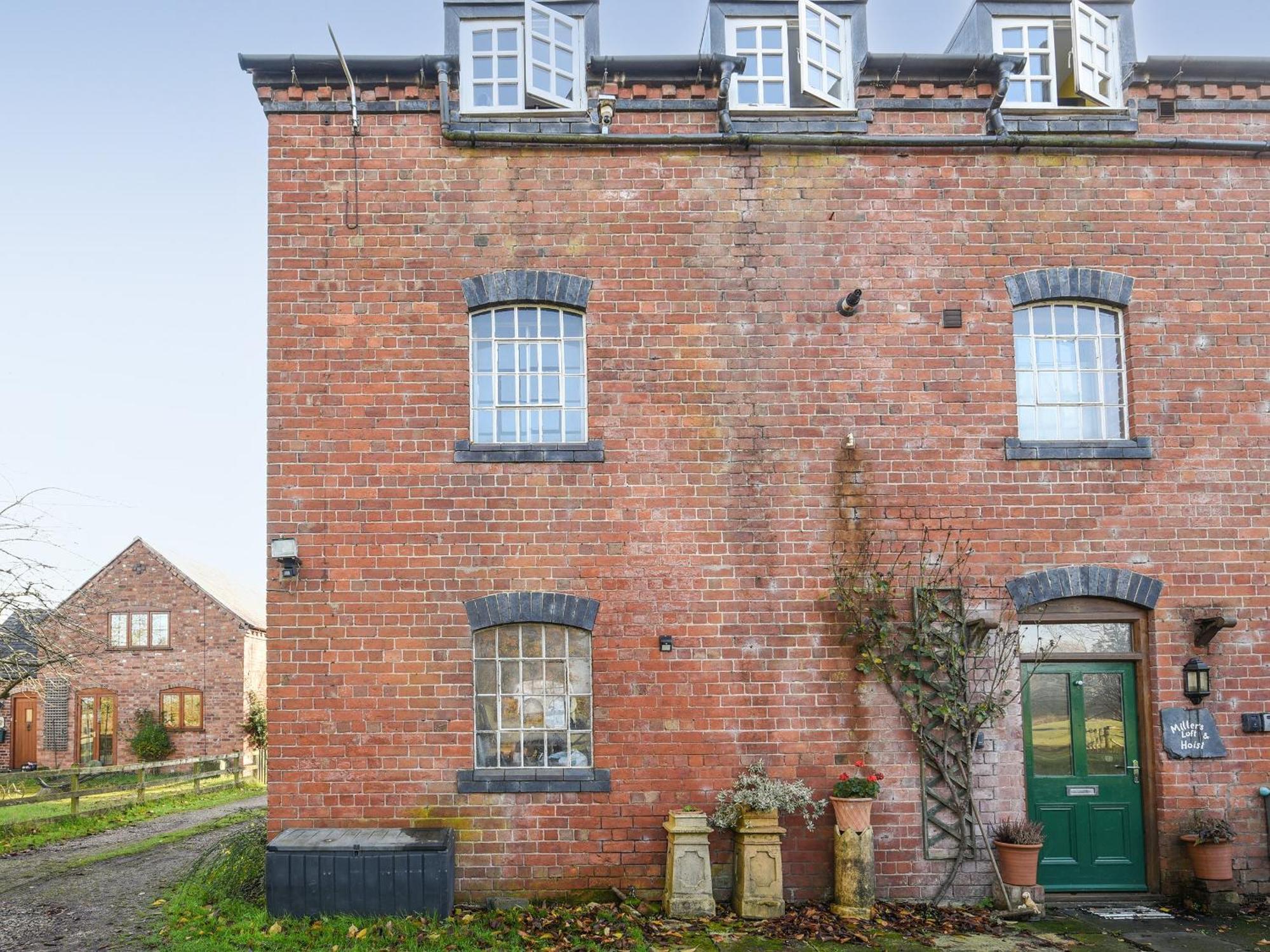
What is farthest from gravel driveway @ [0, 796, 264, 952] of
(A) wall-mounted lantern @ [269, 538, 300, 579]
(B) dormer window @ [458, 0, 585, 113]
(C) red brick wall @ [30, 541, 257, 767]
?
(C) red brick wall @ [30, 541, 257, 767]

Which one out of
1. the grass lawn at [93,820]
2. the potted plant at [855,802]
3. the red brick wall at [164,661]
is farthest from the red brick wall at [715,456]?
the red brick wall at [164,661]

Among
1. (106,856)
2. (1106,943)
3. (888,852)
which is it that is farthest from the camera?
(106,856)

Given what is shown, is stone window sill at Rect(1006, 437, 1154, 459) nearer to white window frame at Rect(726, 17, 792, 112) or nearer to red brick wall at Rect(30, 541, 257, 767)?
white window frame at Rect(726, 17, 792, 112)

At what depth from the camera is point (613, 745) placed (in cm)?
925

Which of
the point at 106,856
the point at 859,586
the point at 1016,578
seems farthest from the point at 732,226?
the point at 106,856

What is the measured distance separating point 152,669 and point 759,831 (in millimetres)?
26407

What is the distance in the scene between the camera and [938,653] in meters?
9.34

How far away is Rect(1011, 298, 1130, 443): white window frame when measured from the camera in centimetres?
990

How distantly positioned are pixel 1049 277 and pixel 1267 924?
240 inches

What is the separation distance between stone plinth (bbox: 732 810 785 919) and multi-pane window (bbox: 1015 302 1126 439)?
4.53m

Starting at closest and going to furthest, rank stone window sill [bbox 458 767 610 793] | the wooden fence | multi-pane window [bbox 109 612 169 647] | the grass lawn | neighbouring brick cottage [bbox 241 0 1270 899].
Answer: stone window sill [bbox 458 767 610 793], neighbouring brick cottage [bbox 241 0 1270 899], the grass lawn, the wooden fence, multi-pane window [bbox 109 612 169 647]

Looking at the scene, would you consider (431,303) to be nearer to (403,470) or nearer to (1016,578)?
(403,470)

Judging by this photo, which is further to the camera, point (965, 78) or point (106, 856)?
point (106, 856)

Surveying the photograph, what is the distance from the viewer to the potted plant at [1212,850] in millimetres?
8969
